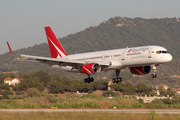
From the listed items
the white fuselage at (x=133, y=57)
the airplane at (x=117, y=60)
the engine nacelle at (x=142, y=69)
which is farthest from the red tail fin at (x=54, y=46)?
the engine nacelle at (x=142, y=69)

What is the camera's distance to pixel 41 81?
477 ft

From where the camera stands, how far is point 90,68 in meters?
47.2

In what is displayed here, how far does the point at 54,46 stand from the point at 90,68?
16102 mm

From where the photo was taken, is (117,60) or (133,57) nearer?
(133,57)

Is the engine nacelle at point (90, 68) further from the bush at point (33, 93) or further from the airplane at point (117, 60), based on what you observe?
the bush at point (33, 93)

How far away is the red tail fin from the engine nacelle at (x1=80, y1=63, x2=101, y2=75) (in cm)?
1256

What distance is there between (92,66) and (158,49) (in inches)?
410

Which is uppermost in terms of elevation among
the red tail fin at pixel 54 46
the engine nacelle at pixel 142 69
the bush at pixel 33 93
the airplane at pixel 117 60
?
the red tail fin at pixel 54 46

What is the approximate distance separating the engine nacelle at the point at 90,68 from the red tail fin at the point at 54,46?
1256cm

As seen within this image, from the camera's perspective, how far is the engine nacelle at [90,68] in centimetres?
4722

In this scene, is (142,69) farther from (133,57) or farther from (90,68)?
(90,68)

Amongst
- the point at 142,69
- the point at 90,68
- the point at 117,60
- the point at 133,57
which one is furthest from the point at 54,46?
→ the point at 133,57

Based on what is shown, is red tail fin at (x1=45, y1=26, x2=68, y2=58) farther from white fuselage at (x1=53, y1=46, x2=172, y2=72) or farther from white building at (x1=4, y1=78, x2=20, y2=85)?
white building at (x1=4, y1=78, x2=20, y2=85)

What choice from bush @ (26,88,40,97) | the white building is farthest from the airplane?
the white building
